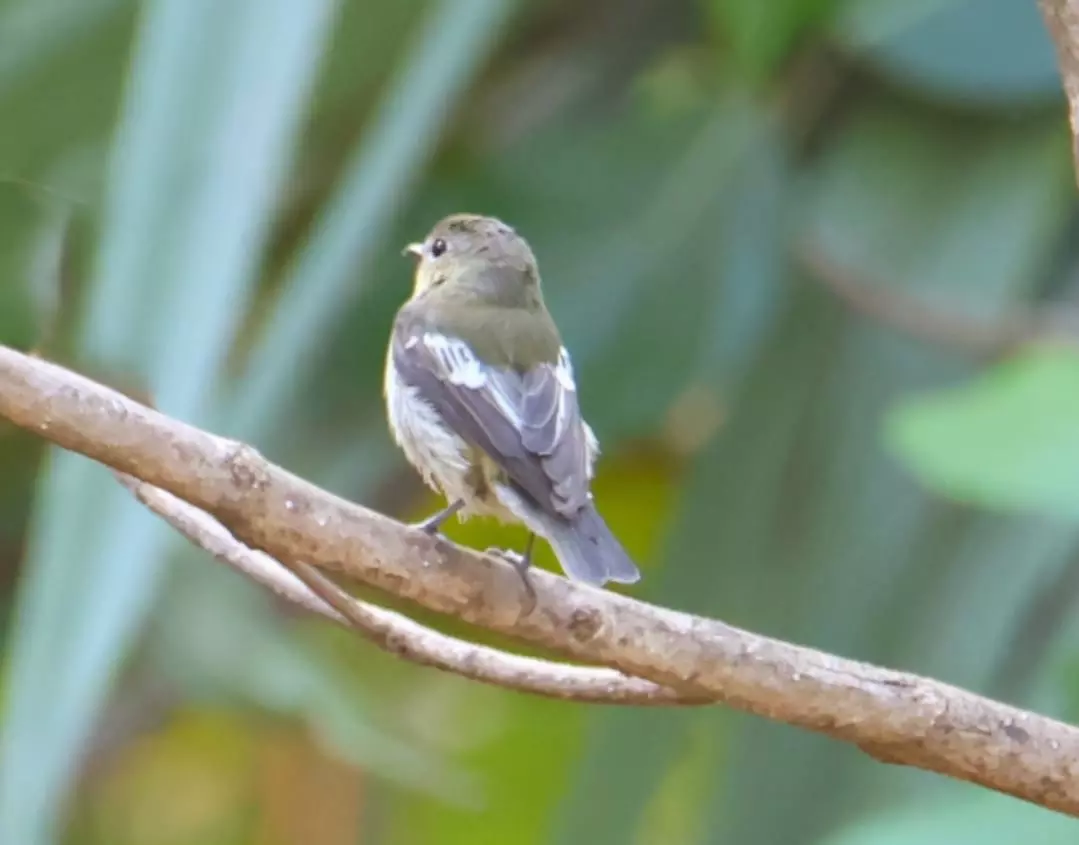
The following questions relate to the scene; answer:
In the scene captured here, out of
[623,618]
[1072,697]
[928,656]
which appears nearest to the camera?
[623,618]

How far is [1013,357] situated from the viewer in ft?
7.34

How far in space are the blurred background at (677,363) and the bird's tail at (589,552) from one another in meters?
0.54

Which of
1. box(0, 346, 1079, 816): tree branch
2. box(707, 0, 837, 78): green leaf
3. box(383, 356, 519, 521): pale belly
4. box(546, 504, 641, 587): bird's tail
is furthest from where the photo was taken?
box(707, 0, 837, 78): green leaf

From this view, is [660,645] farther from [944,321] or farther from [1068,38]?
[944,321]

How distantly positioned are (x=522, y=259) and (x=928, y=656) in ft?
2.77

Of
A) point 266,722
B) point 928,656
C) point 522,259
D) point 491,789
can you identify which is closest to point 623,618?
point 522,259

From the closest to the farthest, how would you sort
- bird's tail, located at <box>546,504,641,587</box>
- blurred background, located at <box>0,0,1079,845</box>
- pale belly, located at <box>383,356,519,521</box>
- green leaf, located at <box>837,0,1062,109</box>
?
bird's tail, located at <box>546,504,641,587</box>, pale belly, located at <box>383,356,519,521</box>, blurred background, located at <box>0,0,1079,845</box>, green leaf, located at <box>837,0,1062,109</box>

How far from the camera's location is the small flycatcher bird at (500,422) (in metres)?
1.20

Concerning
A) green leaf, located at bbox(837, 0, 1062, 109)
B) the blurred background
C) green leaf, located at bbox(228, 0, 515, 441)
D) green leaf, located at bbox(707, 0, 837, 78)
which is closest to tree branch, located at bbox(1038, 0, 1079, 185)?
the blurred background

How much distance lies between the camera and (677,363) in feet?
7.58

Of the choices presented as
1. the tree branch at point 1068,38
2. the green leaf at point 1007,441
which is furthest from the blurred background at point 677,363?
the tree branch at point 1068,38

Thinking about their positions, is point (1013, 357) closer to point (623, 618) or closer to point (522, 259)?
point (522, 259)

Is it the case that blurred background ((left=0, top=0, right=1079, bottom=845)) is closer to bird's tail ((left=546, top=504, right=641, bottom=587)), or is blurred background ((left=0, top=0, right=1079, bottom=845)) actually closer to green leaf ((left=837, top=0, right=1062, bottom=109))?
green leaf ((left=837, top=0, right=1062, bottom=109))

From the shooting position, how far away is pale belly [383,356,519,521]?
1302 mm
